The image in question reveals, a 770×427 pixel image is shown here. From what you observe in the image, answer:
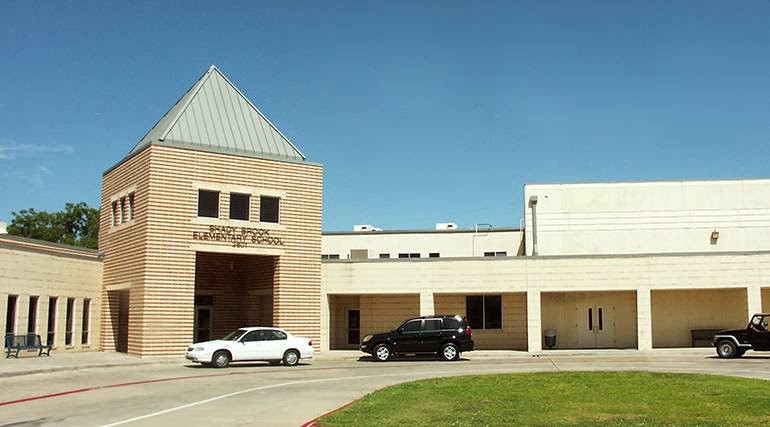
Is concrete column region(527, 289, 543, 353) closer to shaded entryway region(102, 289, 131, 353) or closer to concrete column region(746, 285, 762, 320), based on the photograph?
concrete column region(746, 285, 762, 320)

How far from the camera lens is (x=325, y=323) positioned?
121 feet

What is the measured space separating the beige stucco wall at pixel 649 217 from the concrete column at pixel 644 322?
7.38m

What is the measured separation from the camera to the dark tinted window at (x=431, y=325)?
3120 centimetres

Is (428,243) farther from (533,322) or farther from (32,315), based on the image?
(32,315)

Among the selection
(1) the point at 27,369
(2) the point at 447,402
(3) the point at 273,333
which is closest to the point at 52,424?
(2) the point at 447,402

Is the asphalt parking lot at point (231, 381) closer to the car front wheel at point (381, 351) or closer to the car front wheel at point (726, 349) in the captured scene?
the car front wheel at point (381, 351)

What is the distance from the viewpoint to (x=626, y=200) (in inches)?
1709

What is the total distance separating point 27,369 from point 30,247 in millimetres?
8046

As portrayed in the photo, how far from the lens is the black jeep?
98.5 feet

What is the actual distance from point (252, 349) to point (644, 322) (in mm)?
17739

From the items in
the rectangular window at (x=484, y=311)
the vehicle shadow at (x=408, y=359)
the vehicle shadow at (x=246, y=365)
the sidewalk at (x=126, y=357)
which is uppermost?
the rectangular window at (x=484, y=311)

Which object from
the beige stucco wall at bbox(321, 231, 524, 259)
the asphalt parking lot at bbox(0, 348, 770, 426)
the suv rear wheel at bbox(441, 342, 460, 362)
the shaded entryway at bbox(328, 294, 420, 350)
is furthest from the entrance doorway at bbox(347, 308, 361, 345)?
the suv rear wheel at bbox(441, 342, 460, 362)

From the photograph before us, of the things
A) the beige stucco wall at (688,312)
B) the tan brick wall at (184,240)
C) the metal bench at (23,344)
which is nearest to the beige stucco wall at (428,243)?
the beige stucco wall at (688,312)

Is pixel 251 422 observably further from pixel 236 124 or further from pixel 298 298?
pixel 236 124
